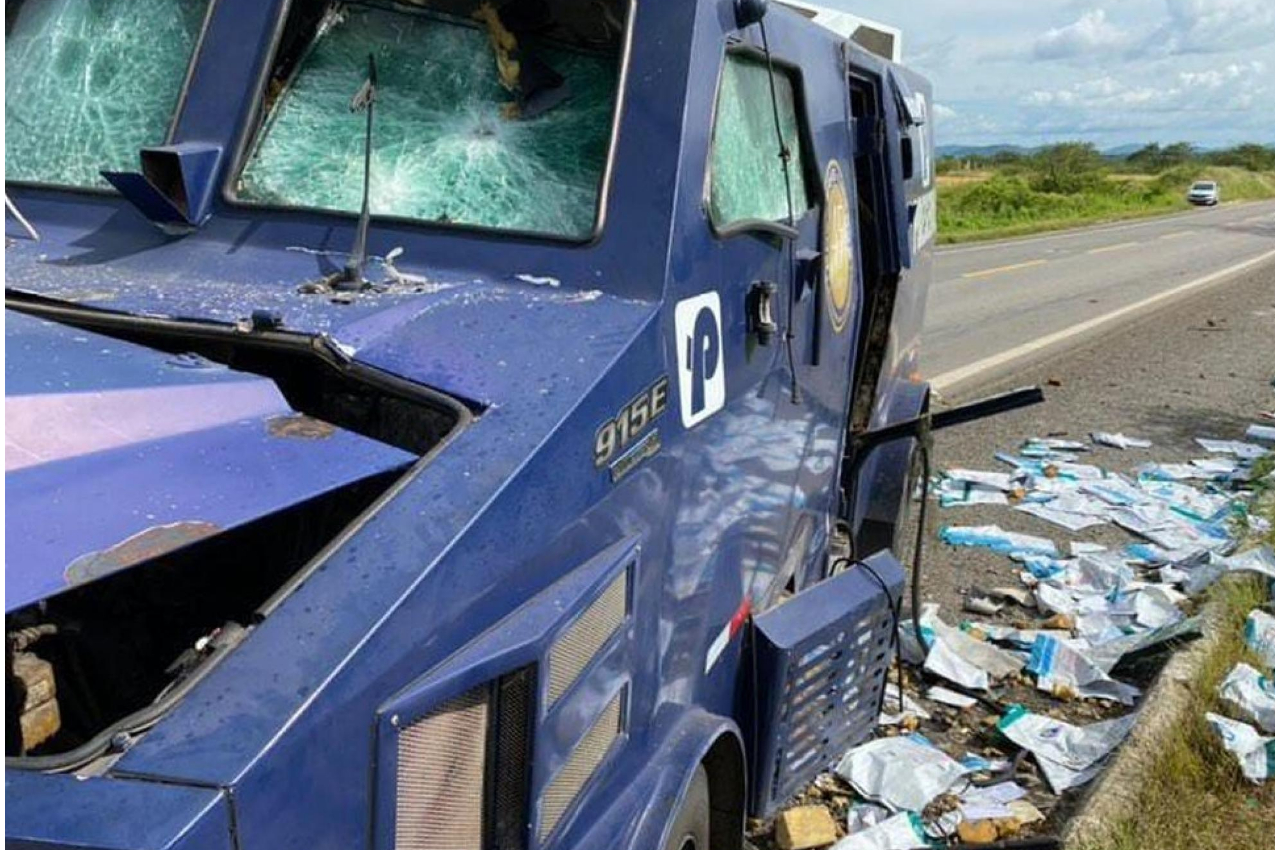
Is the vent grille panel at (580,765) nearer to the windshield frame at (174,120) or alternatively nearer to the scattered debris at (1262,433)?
the windshield frame at (174,120)

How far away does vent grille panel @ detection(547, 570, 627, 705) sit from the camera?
222 centimetres

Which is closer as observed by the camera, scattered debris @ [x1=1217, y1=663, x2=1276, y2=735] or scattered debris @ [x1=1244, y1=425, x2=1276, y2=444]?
scattered debris @ [x1=1217, y1=663, x2=1276, y2=735]

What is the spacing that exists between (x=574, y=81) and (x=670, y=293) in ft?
2.45

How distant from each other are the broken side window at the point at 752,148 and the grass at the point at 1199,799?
6.94 ft

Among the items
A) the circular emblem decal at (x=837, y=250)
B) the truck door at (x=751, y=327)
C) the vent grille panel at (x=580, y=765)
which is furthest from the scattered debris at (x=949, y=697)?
the vent grille panel at (x=580, y=765)

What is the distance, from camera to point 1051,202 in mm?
50281

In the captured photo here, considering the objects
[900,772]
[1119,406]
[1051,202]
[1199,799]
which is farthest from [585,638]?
[1051,202]

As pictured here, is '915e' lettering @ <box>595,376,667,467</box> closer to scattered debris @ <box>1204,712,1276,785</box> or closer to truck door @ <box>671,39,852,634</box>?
truck door @ <box>671,39,852,634</box>

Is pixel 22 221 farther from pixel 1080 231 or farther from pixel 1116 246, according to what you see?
pixel 1080 231

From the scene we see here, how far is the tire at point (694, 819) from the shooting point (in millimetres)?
2814

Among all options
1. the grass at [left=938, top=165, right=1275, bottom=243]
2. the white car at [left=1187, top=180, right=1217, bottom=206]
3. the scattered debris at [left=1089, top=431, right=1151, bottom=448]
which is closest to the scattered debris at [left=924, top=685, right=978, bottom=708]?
the scattered debris at [left=1089, top=431, right=1151, bottom=448]

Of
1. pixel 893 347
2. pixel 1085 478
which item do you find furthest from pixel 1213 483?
pixel 893 347

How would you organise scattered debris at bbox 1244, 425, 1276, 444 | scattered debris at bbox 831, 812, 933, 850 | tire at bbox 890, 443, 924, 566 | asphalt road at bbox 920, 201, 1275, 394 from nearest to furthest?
scattered debris at bbox 831, 812, 933, 850, tire at bbox 890, 443, 924, 566, scattered debris at bbox 1244, 425, 1276, 444, asphalt road at bbox 920, 201, 1275, 394

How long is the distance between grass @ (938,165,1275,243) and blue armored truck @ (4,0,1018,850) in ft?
91.1
